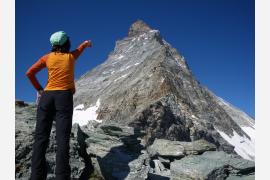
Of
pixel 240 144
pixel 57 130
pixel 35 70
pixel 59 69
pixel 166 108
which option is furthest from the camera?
pixel 240 144

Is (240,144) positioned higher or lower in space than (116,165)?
lower

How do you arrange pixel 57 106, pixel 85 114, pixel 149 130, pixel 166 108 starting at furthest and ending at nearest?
pixel 85 114 < pixel 166 108 < pixel 149 130 < pixel 57 106

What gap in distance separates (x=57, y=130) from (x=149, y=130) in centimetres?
5502

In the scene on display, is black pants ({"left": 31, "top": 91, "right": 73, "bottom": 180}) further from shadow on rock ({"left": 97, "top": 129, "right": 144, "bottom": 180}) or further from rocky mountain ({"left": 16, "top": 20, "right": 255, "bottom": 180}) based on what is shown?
shadow on rock ({"left": 97, "top": 129, "right": 144, "bottom": 180})

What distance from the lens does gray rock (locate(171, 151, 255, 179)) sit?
9.29 meters

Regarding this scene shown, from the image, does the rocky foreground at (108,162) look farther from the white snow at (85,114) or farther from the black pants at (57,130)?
the white snow at (85,114)

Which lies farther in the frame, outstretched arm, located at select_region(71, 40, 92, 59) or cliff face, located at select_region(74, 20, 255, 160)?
cliff face, located at select_region(74, 20, 255, 160)

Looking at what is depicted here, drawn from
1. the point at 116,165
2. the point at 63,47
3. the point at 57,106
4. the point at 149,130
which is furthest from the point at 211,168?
the point at 149,130

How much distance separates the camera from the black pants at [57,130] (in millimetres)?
6738

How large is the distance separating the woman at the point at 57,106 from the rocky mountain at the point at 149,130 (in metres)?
1.09

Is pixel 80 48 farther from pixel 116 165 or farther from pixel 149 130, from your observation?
pixel 149 130

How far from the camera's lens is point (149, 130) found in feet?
201

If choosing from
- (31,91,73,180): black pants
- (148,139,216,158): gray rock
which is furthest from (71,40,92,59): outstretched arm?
(148,139,216,158): gray rock

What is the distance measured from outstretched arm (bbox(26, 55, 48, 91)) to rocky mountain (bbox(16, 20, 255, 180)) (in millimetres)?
1418
